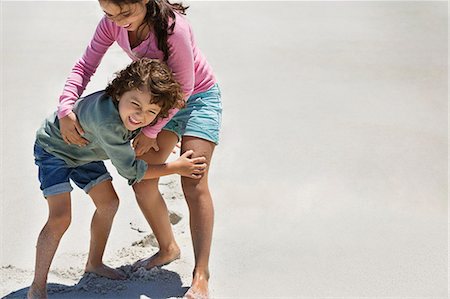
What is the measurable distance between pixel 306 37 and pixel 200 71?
3.05 metres

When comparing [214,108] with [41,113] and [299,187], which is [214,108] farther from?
[41,113]

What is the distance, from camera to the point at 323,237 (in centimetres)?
350

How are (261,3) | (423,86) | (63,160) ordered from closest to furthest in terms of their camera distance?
(63,160)
(423,86)
(261,3)

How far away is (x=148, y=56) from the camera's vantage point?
2807mm

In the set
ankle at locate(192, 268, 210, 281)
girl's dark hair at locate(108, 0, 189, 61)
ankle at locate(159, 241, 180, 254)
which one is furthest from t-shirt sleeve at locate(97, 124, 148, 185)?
ankle at locate(159, 241, 180, 254)

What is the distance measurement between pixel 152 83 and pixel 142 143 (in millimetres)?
309

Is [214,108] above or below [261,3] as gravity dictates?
above

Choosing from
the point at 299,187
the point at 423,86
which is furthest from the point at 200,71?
the point at 423,86

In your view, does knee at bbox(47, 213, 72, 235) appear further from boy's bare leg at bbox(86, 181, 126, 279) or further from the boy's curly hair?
the boy's curly hair

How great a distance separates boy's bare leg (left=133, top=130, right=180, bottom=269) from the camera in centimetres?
303

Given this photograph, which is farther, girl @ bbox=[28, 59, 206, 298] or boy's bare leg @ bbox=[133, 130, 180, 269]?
boy's bare leg @ bbox=[133, 130, 180, 269]

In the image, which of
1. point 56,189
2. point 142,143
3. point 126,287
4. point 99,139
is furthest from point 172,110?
point 126,287

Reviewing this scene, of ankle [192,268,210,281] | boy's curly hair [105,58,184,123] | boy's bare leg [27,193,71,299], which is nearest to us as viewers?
boy's curly hair [105,58,184,123]

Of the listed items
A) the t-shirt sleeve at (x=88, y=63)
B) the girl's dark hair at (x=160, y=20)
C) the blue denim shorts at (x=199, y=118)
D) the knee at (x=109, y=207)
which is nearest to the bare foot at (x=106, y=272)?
the knee at (x=109, y=207)
